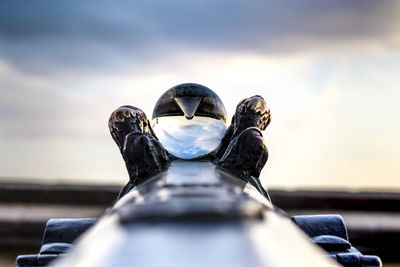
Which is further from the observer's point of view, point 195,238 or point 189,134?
point 189,134

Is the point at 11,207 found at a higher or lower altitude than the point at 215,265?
lower

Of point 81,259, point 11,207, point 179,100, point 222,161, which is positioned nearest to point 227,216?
point 81,259

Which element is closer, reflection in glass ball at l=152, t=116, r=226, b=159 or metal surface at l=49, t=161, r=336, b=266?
metal surface at l=49, t=161, r=336, b=266

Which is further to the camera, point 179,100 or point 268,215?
point 179,100

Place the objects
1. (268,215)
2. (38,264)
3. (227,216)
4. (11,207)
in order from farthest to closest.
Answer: (11,207) < (38,264) < (268,215) < (227,216)

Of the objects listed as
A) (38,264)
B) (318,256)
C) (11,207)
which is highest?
(318,256)

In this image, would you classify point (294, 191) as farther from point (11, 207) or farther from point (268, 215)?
point (268, 215)

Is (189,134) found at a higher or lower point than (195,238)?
lower

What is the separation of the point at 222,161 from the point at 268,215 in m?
0.79

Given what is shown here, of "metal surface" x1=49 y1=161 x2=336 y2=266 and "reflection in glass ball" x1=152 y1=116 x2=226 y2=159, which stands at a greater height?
"metal surface" x1=49 y1=161 x2=336 y2=266

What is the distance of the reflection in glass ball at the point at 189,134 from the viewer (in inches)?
74.8

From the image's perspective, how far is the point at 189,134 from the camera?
2033mm

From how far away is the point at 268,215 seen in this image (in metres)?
0.87

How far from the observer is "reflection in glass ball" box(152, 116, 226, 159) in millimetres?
1899
